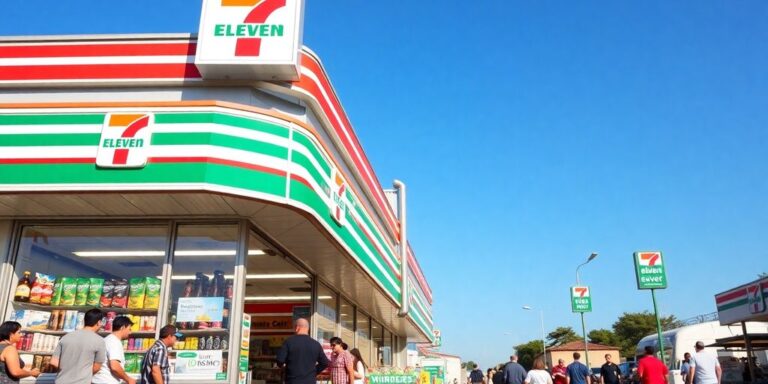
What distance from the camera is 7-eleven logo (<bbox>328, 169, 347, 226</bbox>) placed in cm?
827

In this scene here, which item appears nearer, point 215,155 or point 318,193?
point 215,155

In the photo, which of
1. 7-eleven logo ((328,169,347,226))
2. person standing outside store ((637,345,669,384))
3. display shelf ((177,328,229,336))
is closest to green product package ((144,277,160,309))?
display shelf ((177,328,229,336))

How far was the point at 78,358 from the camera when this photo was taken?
208 inches

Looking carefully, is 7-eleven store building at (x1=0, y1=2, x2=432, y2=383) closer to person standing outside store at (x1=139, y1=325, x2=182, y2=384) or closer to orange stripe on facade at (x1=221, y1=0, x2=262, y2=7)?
orange stripe on facade at (x1=221, y1=0, x2=262, y2=7)

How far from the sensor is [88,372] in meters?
5.32

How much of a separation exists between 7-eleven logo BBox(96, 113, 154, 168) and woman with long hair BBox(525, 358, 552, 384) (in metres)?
7.19

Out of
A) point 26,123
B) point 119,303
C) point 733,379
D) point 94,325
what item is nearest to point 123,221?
point 119,303

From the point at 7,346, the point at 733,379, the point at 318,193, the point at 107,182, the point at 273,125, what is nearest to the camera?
the point at 7,346

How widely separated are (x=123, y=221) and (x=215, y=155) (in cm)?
216

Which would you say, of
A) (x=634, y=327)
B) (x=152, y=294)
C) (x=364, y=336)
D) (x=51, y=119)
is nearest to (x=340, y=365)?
(x=152, y=294)

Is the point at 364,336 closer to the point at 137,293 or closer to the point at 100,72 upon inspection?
the point at 137,293

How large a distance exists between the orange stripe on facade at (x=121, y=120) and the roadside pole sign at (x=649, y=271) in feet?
45.8

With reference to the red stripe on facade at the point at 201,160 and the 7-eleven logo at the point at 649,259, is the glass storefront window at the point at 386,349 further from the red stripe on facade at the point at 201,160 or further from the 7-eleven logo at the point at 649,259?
the red stripe on facade at the point at 201,160

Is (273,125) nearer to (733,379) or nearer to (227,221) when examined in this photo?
(227,221)
